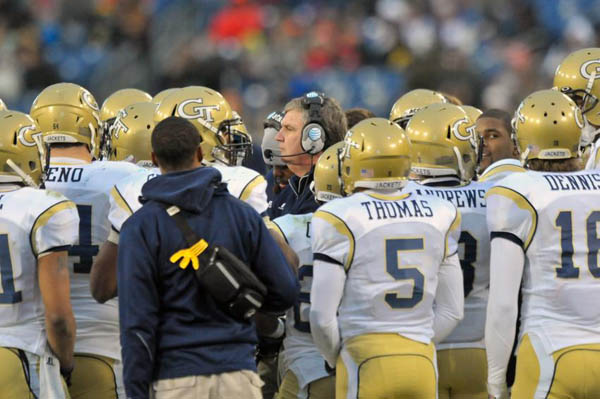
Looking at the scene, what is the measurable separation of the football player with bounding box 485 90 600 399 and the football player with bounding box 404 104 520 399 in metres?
0.36

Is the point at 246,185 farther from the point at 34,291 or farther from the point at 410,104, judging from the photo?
the point at 410,104

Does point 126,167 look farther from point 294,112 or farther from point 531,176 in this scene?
point 531,176

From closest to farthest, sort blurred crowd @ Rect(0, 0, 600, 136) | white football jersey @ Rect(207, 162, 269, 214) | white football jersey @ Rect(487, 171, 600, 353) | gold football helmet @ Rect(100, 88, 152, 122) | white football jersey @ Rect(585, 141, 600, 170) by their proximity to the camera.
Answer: white football jersey @ Rect(487, 171, 600, 353), white football jersey @ Rect(207, 162, 269, 214), white football jersey @ Rect(585, 141, 600, 170), gold football helmet @ Rect(100, 88, 152, 122), blurred crowd @ Rect(0, 0, 600, 136)

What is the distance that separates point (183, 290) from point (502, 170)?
2.28m

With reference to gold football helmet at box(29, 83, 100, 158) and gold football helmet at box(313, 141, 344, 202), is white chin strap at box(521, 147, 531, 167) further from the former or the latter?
gold football helmet at box(29, 83, 100, 158)

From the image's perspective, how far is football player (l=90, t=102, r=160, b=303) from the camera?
484 centimetres

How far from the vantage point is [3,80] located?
14383mm

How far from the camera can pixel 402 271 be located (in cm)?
475

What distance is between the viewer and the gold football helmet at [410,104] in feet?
22.7

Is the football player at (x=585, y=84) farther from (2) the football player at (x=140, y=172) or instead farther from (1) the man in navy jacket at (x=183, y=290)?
(1) the man in navy jacket at (x=183, y=290)

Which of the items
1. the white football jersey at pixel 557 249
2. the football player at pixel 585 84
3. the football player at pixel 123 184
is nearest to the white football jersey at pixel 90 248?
the football player at pixel 123 184

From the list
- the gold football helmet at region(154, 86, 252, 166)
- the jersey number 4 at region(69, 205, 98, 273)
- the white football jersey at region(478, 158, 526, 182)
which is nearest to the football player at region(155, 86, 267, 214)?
the gold football helmet at region(154, 86, 252, 166)

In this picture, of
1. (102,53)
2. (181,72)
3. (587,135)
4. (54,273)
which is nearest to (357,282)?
(54,273)

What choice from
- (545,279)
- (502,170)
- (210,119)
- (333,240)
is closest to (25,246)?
(210,119)
